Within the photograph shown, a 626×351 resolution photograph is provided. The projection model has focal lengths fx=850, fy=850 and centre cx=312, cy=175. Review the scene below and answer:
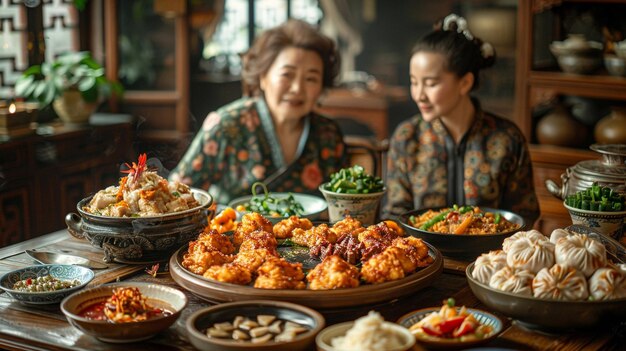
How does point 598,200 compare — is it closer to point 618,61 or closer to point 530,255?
point 530,255

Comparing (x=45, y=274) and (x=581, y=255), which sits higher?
(x=581, y=255)

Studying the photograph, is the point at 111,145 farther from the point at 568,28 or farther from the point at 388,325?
the point at 388,325

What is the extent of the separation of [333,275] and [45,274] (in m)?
0.80

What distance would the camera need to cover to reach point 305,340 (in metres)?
1.74

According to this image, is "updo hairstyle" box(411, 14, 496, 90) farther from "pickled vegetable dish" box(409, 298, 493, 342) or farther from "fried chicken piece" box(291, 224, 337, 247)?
"pickled vegetable dish" box(409, 298, 493, 342)

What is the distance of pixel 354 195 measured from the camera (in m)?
2.72

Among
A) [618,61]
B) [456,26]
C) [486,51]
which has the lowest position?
[618,61]

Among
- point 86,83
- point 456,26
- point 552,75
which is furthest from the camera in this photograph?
point 86,83

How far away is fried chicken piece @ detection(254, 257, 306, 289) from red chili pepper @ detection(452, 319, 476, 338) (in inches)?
15.3

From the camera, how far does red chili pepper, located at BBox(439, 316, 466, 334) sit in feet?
6.03

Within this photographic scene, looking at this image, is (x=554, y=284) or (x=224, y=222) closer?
(x=554, y=284)

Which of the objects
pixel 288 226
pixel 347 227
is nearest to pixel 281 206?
pixel 288 226

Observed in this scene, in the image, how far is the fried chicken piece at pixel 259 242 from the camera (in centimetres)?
225

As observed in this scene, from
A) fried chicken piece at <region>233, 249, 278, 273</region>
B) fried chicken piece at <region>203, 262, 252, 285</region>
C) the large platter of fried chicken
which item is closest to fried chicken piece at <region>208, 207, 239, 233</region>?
the large platter of fried chicken
